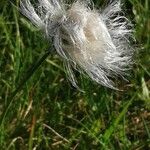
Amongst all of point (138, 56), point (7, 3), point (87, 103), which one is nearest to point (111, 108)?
point (87, 103)

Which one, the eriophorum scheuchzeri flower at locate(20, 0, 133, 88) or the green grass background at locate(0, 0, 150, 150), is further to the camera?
the green grass background at locate(0, 0, 150, 150)

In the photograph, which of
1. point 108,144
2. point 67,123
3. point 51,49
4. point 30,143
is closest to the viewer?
point 51,49

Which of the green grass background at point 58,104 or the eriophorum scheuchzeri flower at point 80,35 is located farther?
the green grass background at point 58,104

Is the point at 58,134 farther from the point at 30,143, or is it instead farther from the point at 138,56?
the point at 138,56

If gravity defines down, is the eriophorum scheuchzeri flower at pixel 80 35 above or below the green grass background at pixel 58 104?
above

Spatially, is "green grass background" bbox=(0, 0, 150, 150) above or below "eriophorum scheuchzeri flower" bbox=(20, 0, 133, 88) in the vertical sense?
below
